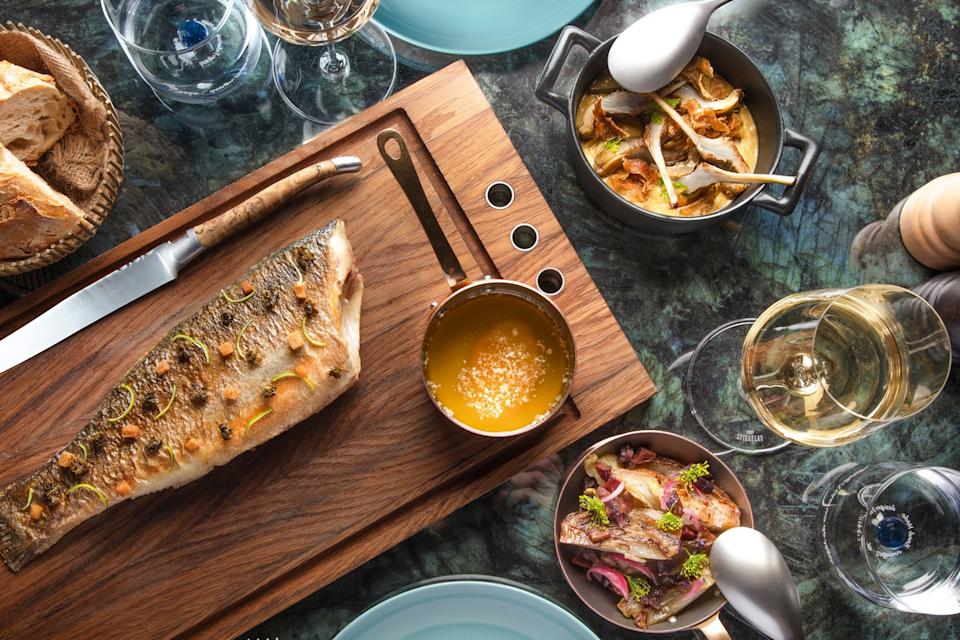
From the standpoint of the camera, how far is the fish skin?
72.4 inches


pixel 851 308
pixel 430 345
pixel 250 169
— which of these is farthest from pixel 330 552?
pixel 851 308

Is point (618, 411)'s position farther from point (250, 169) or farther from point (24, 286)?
point (24, 286)

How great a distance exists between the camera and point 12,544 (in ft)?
6.11

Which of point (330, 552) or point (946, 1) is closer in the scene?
point (330, 552)

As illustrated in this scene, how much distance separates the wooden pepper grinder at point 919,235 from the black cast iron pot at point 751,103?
1.13ft

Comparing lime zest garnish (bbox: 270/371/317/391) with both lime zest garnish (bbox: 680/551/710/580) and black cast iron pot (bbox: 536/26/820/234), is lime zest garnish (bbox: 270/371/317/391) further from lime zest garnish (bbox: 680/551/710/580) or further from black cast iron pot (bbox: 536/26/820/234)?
lime zest garnish (bbox: 680/551/710/580)

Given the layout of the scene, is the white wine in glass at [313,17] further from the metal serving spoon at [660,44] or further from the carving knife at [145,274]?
the metal serving spoon at [660,44]

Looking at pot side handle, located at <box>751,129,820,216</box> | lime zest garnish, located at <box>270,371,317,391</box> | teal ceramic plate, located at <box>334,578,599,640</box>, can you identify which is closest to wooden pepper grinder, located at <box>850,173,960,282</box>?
pot side handle, located at <box>751,129,820,216</box>

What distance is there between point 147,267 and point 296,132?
52 centimetres

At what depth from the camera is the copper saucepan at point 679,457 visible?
1.88m

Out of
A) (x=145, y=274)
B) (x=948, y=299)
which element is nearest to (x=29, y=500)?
(x=145, y=274)

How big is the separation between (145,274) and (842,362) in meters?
1.67

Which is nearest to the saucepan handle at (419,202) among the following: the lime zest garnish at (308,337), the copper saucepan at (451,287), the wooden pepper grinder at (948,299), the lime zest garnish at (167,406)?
the copper saucepan at (451,287)

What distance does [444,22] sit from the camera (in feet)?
6.82
